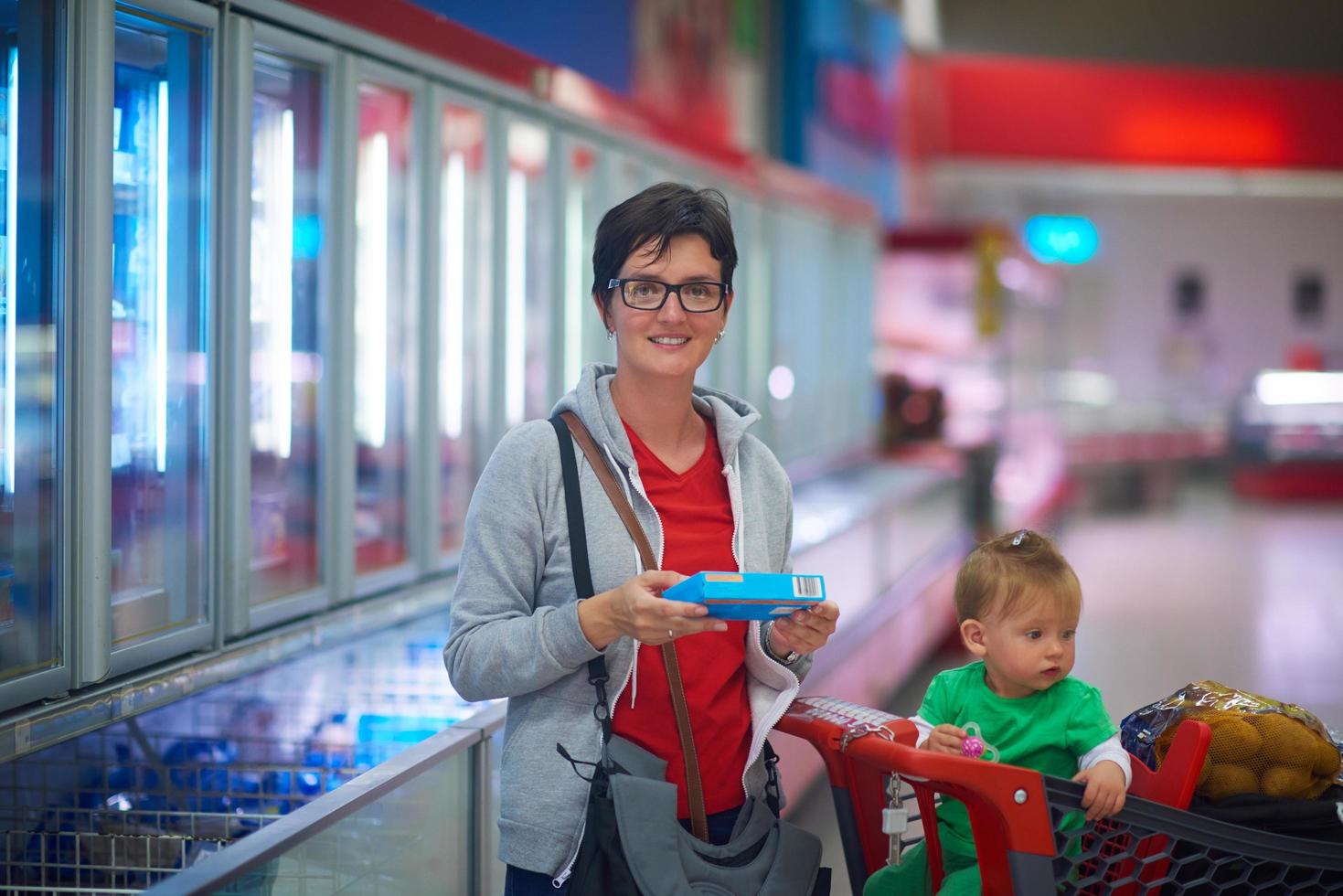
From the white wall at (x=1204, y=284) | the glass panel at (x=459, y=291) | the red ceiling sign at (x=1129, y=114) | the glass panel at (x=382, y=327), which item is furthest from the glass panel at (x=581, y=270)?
the white wall at (x=1204, y=284)

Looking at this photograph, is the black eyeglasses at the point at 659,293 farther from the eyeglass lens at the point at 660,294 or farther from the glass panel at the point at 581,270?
the glass panel at the point at 581,270

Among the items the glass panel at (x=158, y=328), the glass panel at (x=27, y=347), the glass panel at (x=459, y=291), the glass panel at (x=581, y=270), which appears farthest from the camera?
the glass panel at (x=581, y=270)

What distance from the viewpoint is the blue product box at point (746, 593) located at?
1740 mm

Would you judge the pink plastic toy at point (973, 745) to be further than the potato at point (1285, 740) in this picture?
No

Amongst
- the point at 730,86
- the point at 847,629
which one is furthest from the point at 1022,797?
the point at 730,86

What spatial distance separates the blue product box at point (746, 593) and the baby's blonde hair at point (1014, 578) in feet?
1.73

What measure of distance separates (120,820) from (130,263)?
123 centimetres

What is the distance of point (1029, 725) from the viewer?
2.31 m

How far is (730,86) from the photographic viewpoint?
9.48 metres

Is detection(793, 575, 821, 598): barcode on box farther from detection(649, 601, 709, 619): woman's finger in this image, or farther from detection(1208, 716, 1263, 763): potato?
detection(1208, 716, 1263, 763): potato

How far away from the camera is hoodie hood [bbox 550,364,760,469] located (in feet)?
6.68

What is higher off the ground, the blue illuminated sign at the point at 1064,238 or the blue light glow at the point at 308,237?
the blue illuminated sign at the point at 1064,238

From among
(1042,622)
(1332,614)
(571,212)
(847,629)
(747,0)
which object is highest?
(747,0)

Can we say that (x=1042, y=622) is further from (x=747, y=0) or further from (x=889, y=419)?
(x=889, y=419)
